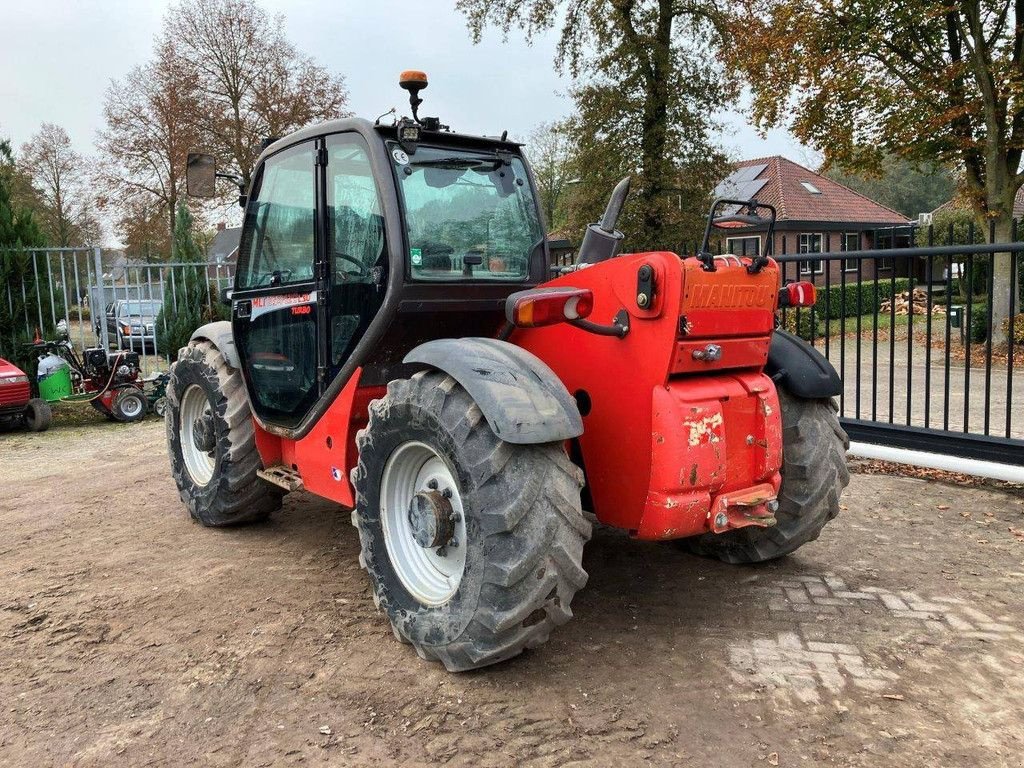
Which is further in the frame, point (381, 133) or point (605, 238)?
point (605, 238)

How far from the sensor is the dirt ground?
2566mm

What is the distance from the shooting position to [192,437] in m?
5.18

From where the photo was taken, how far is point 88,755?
2.56 m

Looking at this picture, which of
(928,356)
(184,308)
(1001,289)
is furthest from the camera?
(1001,289)

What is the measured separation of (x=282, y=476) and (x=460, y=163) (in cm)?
197

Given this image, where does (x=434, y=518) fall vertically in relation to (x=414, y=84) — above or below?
below

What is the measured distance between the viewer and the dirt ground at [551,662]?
2.57 metres

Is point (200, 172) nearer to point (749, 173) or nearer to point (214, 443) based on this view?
point (214, 443)

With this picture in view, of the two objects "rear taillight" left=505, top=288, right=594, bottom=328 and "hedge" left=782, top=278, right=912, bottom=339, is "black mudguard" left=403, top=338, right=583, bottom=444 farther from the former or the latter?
"hedge" left=782, top=278, right=912, bottom=339

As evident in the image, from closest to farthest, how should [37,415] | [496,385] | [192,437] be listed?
[496,385], [192,437], [37,415]

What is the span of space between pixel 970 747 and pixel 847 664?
22.6 inches

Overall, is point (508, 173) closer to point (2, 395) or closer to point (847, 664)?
point (847, 664)

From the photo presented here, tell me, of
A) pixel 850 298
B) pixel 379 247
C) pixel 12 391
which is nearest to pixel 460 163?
pixel 379 247

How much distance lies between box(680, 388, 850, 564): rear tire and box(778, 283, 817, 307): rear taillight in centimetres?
42
